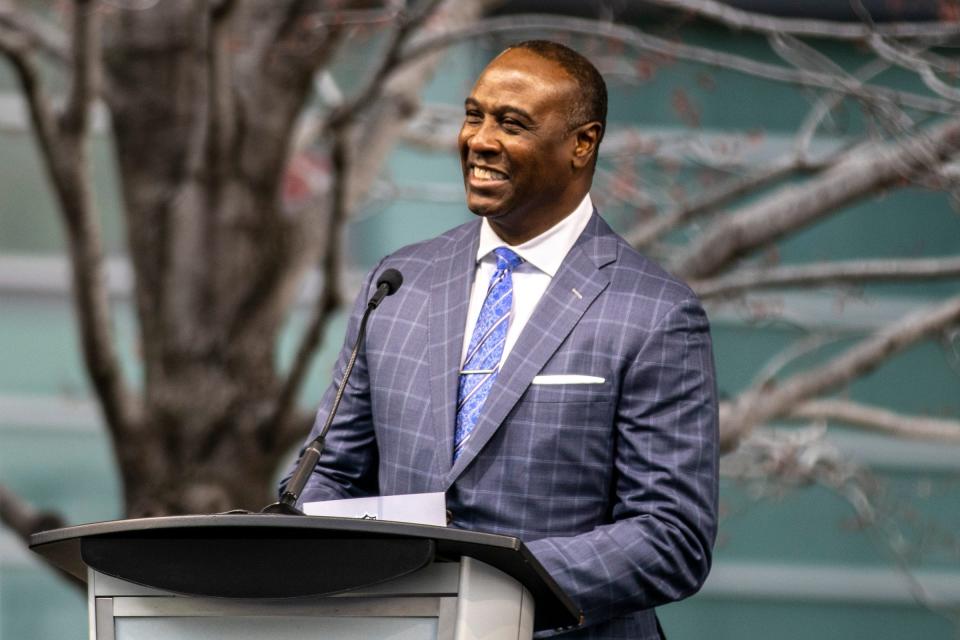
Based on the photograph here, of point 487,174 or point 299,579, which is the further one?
point 487,174

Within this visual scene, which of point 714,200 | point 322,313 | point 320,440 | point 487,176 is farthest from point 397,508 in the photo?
point 714,200

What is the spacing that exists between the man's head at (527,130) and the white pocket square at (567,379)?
24 cm

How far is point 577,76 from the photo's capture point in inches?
80.8

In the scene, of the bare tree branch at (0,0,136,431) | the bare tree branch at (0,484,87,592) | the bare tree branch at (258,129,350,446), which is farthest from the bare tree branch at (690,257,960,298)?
the bare tree branch at (0,484,87,592)

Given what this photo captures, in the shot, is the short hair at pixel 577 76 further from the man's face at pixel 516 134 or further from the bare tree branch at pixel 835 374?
the bare tree branch at pixel 835 374

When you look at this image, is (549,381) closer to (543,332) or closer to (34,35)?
(543,332)

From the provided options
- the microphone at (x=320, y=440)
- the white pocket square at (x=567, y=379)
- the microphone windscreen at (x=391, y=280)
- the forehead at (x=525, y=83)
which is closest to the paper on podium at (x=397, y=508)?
the microphone at (x=320, y=440)

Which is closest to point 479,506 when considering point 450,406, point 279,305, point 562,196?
point 450,406

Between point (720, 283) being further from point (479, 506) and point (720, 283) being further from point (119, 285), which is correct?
point (119, 285)

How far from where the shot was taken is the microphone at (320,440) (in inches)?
67.3

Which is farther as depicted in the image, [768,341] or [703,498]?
[768,341]

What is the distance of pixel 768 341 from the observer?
701cm

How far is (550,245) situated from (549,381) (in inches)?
9.0

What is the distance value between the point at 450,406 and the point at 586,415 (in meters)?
0.18
